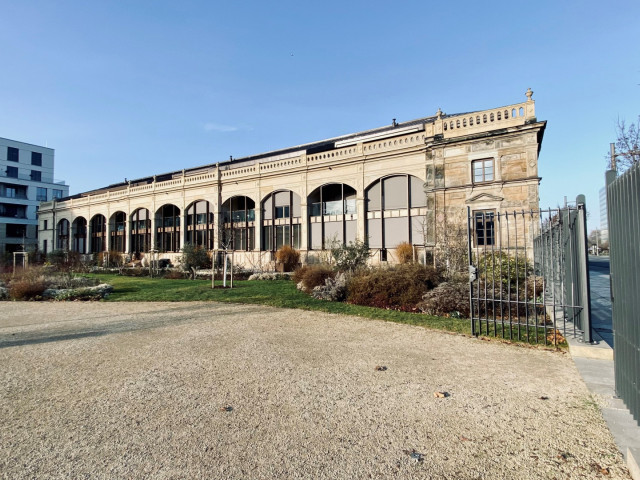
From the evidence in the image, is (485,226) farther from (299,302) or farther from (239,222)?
(239,222)

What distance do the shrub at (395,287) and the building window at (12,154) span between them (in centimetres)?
6561

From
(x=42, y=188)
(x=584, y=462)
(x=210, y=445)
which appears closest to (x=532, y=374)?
(x=584, y=462)

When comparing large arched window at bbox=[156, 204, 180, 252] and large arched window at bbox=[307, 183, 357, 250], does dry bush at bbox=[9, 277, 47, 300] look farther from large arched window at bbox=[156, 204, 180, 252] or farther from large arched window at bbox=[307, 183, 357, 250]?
large arched window at bbox=[156, 204, 180, 252]

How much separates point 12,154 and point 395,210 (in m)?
62.1

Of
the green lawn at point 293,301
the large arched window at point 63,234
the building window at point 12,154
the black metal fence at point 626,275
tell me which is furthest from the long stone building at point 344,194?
the building window at point 12,154

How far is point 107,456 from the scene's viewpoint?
2621 mm

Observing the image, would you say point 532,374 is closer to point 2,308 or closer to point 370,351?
point 370,351

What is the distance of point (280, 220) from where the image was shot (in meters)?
27.9

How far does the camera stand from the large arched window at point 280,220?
27.3 m

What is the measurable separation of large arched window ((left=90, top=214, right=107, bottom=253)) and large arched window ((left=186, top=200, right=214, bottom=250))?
14.9m

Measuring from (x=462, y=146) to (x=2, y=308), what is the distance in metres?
20.8

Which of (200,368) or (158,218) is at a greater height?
(158,218)

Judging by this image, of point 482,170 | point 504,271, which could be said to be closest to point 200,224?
point 482,170

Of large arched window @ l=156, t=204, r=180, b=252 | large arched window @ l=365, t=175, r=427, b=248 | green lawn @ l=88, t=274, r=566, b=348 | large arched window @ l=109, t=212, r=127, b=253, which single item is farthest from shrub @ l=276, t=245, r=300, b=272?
large arched window @ l=109, t=212, r=127, b=253
